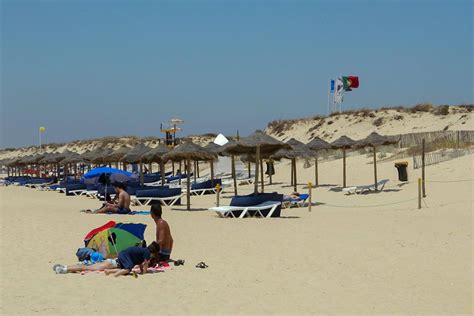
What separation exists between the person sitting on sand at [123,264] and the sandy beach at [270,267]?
19cm

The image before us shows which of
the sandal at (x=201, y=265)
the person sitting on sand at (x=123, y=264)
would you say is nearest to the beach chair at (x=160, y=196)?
the sandal at (x=201, y=265)

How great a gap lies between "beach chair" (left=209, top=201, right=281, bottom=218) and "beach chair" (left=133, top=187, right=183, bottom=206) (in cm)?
479

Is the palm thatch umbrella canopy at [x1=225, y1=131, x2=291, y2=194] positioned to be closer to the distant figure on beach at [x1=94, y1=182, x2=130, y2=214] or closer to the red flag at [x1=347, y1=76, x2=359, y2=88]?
the distant figure on beach at [x1=94, y1=182, x2=130, y2=214]

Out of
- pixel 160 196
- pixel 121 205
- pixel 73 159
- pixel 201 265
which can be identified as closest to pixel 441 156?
pixel 160 196

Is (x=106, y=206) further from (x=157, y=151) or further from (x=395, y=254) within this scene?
(x=395, y=254)

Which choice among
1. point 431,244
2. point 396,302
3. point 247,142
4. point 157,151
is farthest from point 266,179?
point 396,302

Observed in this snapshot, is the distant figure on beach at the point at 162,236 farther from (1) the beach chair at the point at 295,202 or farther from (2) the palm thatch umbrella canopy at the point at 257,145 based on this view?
(1) the beach chair at the point at 295,202

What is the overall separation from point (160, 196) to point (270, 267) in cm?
1250

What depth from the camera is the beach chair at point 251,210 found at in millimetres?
16172

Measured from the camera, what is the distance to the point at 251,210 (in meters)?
16.3

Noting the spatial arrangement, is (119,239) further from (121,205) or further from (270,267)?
(121,205)

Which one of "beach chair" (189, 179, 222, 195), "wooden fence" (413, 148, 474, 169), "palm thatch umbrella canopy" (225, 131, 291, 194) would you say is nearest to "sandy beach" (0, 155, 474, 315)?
"palm thatch umbrella canopy" (225, 131, 291, 194)

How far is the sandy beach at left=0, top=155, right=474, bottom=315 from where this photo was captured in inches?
262

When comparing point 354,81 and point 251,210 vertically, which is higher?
point 354,81
